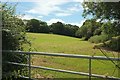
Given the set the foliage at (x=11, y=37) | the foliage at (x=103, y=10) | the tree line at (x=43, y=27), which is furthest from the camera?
the foliage at (x=103, y=10)

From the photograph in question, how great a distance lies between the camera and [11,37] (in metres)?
8.44

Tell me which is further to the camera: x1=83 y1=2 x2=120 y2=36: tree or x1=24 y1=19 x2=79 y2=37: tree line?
x1=83 y1=2 x2=120 y2=36: tree

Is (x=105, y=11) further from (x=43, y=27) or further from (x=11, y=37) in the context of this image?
(x=11, y=37)

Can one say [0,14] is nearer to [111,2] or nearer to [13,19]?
[13,19]

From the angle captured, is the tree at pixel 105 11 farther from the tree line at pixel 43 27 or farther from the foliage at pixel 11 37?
→ the foliage at pixel 11 37

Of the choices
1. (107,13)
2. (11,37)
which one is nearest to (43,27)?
(107,13)

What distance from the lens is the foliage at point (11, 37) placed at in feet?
26.4

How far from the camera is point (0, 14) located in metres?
8.30

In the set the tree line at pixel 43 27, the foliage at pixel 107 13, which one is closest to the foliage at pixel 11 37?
the tree line at pixel 43 27

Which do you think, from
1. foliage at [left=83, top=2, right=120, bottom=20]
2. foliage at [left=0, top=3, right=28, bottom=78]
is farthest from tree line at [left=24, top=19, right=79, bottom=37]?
foliage at [left=83, top=2, right=120, bottom=20]

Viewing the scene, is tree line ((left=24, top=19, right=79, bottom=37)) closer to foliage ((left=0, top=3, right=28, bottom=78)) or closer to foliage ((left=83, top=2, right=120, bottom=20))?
foliage ((left=0, top=3, right=28, bottom=78))

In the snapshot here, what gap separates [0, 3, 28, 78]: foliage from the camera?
8038mm

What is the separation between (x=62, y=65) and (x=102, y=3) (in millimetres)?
15803

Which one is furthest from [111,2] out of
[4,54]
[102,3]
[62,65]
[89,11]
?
[4,54]
